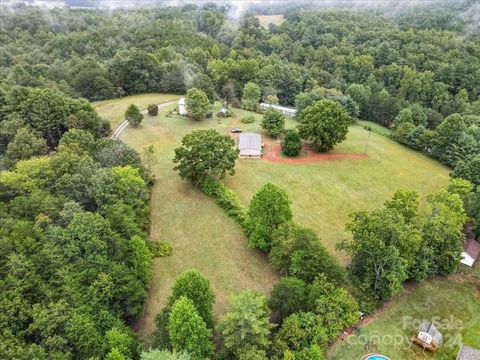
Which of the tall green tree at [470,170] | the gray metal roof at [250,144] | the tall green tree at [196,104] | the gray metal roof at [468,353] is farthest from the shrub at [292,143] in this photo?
the gray metal roof at [468,353]

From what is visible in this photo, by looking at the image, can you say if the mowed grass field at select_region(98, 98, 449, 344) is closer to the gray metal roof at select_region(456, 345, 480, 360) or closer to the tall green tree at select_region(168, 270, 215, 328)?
the tall green tree at select_region(168, 270, 215, 328)

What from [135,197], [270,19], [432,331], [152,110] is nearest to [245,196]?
[135,197]

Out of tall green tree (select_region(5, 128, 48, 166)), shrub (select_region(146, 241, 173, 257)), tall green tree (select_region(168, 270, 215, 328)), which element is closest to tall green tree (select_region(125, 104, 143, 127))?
tall green tree (select_region(5, 128, 48, 166))

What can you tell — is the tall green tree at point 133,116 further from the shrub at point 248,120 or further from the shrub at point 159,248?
the shrub at point 159,248

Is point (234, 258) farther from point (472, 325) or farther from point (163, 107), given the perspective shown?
point (163, 107)

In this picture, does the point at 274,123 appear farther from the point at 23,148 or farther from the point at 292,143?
the point at 23,148

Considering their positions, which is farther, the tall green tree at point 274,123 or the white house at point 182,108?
the white house at point 182,108
